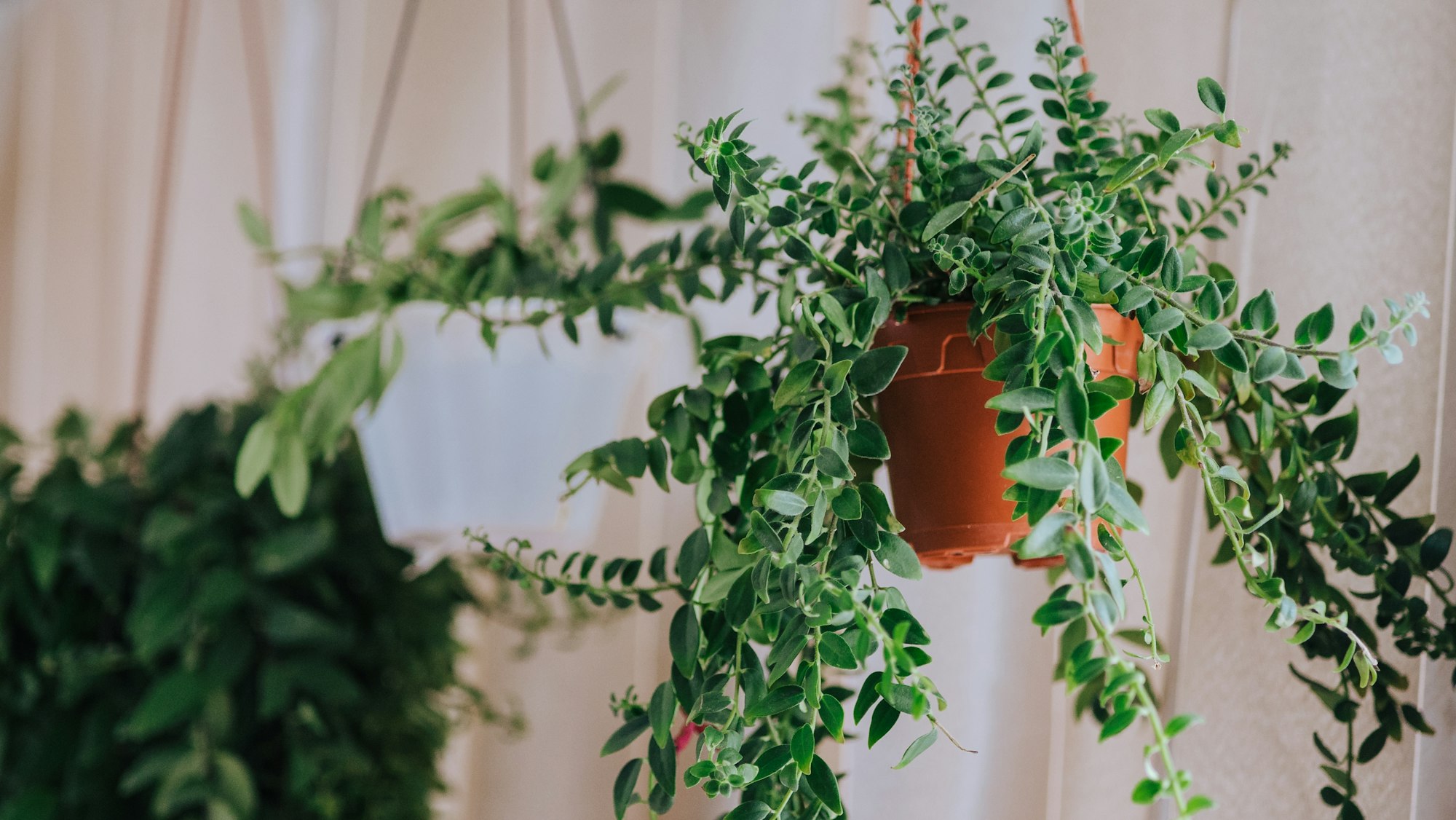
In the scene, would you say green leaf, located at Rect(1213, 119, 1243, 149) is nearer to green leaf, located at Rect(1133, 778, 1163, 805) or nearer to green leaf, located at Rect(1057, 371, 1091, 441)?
green leaf, located at Rect(1057, 371, 1091, 441)

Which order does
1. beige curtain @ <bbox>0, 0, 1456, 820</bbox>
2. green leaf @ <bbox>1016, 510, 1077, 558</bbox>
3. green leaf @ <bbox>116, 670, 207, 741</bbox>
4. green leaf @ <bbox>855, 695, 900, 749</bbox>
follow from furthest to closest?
green leaf @ <bbox>116, 670, 207, 741</bbox> < beige curtain @ <bbox>0, 0, 1456, 820</bbox> < green leaf @ <bbox>855, 695, 900, 749</bbox> < green leaf @ <bbox>1016, 510, 1077, 558</bbox>

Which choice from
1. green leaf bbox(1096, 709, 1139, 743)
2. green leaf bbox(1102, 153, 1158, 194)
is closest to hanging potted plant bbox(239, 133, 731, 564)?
green leaf bbox(1102, 153, 1158, 194)

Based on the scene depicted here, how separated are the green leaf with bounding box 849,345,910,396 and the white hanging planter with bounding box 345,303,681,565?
37 centimetres

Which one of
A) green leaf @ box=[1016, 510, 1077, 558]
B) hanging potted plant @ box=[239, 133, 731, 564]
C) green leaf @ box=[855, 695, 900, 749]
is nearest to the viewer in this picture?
green leaf @ box=[1016, 510, 1077, 558]

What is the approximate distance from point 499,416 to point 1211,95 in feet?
1.92

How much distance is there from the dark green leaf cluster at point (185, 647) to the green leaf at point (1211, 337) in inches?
32.6

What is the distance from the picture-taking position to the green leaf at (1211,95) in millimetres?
474

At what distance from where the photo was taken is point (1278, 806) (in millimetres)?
701

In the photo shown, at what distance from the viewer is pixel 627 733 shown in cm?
55

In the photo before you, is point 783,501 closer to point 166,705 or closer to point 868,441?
point 868,441

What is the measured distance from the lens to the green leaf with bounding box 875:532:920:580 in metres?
0.49

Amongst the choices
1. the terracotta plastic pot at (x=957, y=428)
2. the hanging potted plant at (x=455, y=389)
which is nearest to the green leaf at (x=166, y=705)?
the hanging potted plant at (x=455, y=389)

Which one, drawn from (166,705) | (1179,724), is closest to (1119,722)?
A: (1179,724)

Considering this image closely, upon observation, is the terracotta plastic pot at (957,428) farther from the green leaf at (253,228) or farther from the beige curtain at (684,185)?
the green leaf at (253,228)
